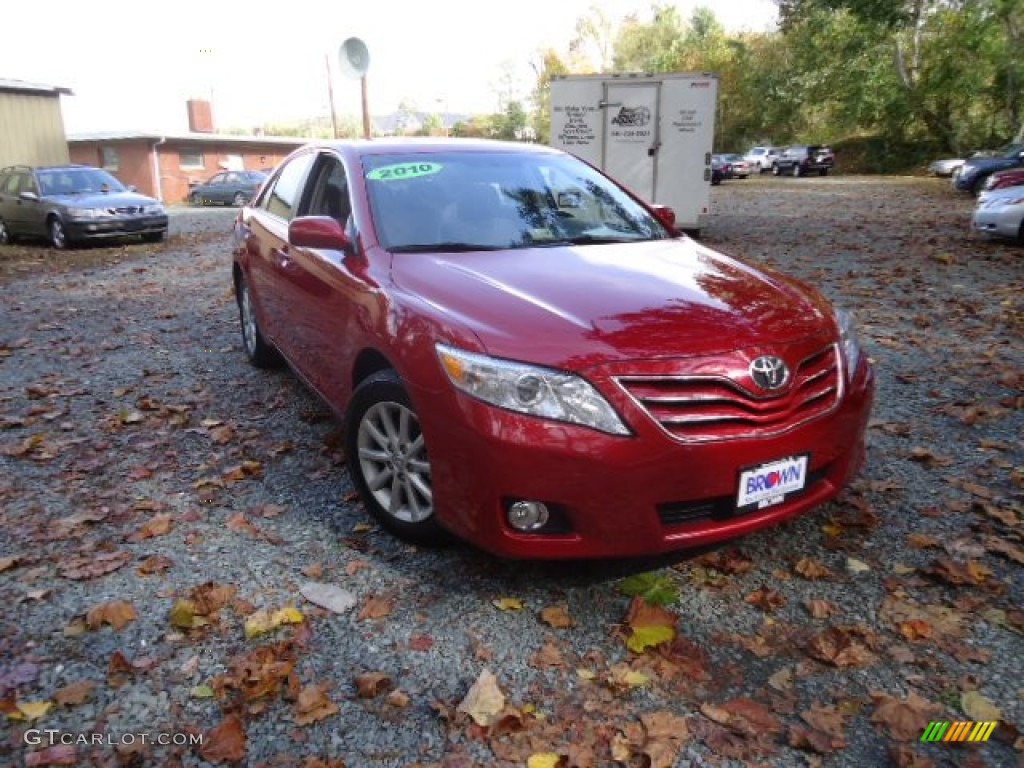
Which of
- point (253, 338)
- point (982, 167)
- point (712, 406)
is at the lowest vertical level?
point (253, 338)

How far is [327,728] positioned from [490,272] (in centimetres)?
177

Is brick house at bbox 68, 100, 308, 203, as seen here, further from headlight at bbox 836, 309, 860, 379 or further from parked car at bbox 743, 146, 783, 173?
headlight at bbox 836, 309, 860, 379

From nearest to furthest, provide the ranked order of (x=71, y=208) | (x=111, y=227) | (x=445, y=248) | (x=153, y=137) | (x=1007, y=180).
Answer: (x=445, y=248), (x=1007, y=180), (x=71, y=208), (x=111, y=227), (x=153, y=137)

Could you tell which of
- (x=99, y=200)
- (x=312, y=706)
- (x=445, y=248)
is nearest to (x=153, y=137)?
(x=99, y=200)

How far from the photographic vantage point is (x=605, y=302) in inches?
113

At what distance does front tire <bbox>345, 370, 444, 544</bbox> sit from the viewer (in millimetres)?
3012

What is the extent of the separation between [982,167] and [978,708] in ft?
78.9

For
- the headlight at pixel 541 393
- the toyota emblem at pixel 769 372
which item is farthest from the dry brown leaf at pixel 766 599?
the headlight at pixel 541 393

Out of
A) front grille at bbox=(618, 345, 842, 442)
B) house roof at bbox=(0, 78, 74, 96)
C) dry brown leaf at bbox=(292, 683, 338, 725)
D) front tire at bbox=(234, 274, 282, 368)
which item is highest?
house roof at bbox=(0, 78, 74, 96)

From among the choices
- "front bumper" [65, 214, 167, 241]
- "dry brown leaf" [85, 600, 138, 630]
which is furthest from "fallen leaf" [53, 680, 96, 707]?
"front bumper" [65, 214, 167, 241]

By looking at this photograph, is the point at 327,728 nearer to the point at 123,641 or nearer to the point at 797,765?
the point at 123,641

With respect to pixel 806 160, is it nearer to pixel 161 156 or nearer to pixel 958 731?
pixel 161 156

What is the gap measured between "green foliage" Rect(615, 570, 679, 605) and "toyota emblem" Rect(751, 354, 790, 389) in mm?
857

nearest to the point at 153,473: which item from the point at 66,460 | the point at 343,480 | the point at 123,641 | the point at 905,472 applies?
the point at 66,460
